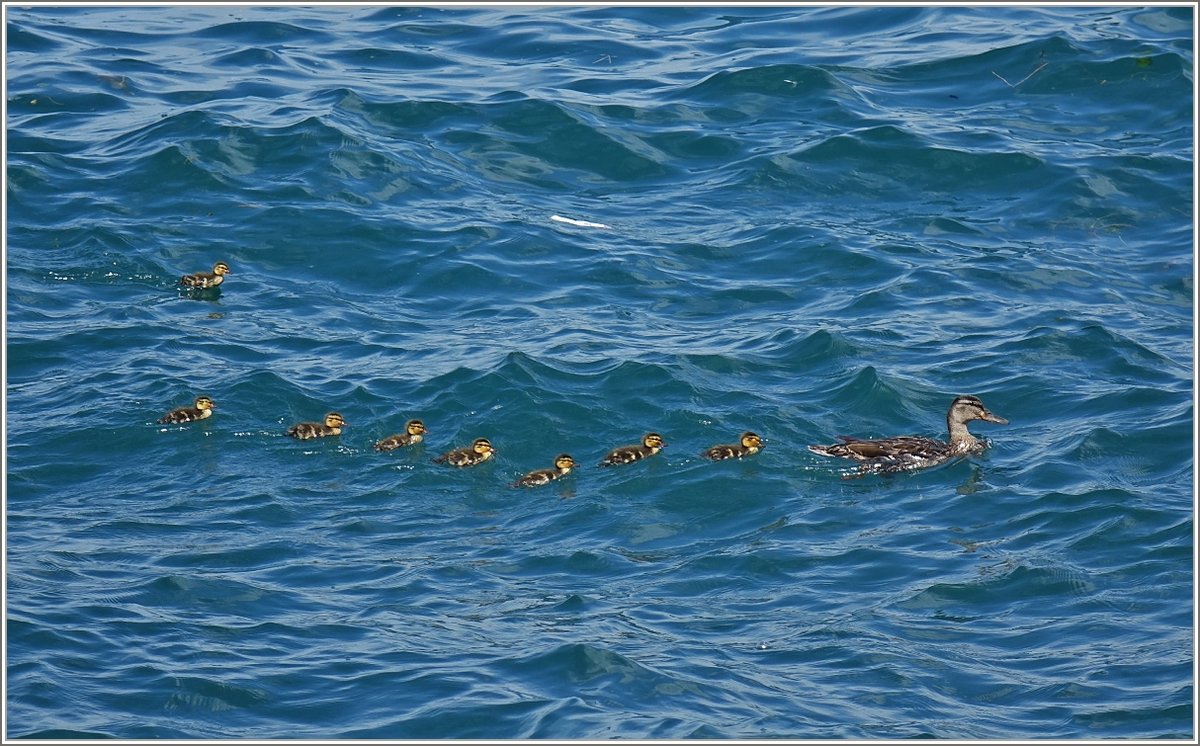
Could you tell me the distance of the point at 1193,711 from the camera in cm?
944

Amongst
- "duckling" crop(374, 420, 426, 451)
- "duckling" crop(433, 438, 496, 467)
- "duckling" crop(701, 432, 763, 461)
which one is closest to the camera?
"duckling" crop(701, 432, 763, 461)

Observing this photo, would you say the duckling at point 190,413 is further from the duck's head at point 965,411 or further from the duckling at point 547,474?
the duck's head at point 965,411

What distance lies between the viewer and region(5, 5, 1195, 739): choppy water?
10.2 m

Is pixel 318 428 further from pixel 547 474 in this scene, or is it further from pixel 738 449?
pixel 738 449

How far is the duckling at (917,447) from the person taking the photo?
13.1m

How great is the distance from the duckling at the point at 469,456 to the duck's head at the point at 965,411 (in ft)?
13.0

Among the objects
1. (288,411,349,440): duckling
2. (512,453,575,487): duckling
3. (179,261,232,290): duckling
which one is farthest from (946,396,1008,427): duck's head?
(179,261,232,290): duckling

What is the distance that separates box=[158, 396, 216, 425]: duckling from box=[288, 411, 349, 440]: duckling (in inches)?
29.0

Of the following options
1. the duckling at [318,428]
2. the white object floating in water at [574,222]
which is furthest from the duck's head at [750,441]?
the white object floating in water at [574,222]

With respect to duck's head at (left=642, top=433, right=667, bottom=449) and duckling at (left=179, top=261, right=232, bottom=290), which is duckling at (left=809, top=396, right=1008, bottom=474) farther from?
duckling at (left=179, top=261, right=232, bottom=290)

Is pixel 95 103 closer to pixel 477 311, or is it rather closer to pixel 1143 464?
pixel 477 311

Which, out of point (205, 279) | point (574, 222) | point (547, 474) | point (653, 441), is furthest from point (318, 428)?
point (574, 222)

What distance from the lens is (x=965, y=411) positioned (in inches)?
540

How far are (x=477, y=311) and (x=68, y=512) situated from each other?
16.5ft
